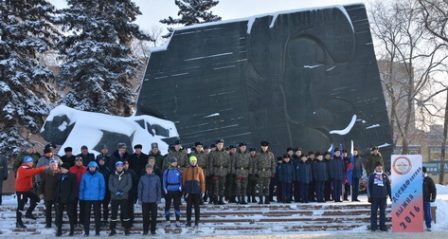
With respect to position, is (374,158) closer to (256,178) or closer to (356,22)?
(256,178)

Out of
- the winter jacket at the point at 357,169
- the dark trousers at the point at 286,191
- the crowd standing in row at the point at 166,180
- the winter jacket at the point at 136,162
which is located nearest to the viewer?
the crowd standing in row at the point at 166,180

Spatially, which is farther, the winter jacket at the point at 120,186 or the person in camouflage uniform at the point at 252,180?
the person in camouflage uniform at the point at 252,180

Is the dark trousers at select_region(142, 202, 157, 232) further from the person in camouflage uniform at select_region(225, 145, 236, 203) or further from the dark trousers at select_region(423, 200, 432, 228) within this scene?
the dark trousers at select_region(423, 200, 432, 228)

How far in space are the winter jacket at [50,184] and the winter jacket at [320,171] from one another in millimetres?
5714

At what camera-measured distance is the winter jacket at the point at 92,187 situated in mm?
9609

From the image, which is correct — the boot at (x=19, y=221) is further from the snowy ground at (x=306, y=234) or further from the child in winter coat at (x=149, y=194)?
the child in winter coat at (x=149, y=194)

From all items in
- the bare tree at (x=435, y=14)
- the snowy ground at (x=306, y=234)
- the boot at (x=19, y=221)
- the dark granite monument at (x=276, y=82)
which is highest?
the bare tree at (x=435, y=14)

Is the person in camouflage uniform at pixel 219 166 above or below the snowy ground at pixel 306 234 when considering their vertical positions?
above

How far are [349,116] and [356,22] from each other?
2811 millimetres

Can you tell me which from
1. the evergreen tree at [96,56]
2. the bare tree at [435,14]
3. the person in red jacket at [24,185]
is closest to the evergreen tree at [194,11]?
the evergreen tree at [96,56]

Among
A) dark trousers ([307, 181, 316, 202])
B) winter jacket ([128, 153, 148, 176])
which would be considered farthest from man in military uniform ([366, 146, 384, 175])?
winter jacket ([128, 153, 148, 176])

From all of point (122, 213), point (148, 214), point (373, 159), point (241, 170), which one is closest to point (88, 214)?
point (122, 213)

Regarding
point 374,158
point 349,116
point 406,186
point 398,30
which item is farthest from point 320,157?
point 398,30

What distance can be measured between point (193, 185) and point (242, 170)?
1.79m
